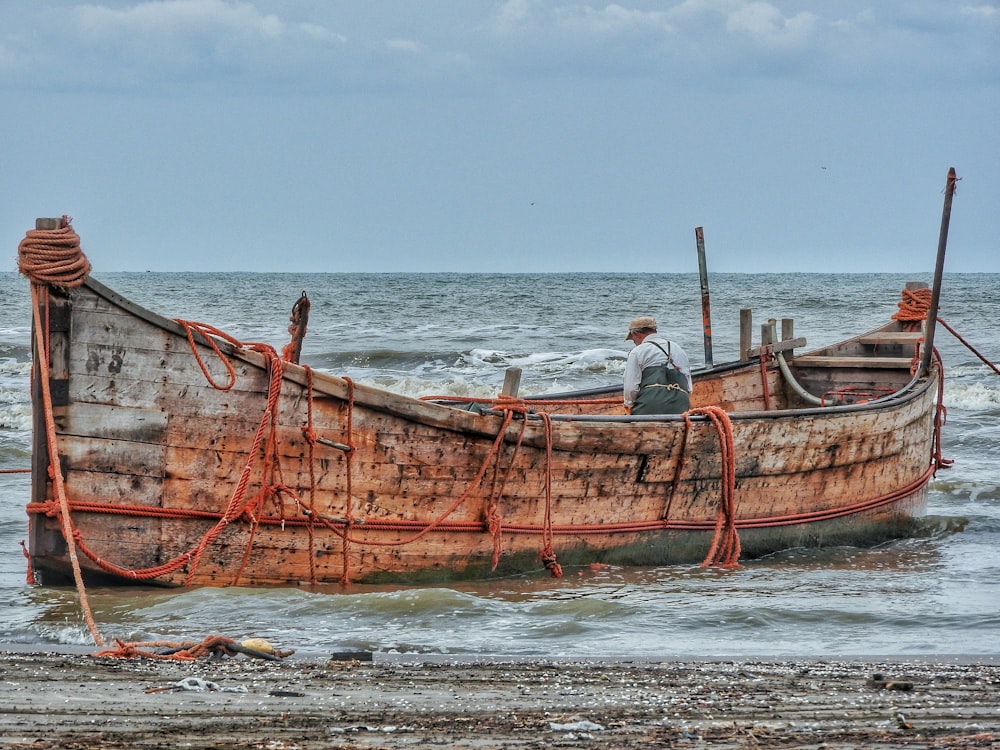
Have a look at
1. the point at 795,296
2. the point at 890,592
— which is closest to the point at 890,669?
the point at 890,592

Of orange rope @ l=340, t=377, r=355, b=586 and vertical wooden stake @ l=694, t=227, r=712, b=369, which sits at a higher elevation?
vertical wooden stake @ l=694, t=227, r=712, b=369

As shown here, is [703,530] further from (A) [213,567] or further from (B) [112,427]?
(B) [112,427]

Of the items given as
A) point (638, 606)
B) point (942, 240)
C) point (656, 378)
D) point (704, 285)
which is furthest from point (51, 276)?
point (704, 285)

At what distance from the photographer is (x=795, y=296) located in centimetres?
5272

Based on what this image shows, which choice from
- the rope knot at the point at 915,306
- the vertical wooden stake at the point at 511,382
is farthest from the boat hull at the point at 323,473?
the rope knot at the point at 915,306

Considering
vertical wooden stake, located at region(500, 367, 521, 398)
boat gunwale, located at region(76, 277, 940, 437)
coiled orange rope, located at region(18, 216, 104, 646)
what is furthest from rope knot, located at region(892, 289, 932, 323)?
coiled orange rope, located at region(18, 216, 104, 646)

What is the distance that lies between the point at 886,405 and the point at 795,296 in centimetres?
4469

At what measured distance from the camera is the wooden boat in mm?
6414

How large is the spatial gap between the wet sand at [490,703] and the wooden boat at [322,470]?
1.26m

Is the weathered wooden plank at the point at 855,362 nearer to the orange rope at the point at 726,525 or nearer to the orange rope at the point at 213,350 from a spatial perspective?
the orange rope at the point at 726,525

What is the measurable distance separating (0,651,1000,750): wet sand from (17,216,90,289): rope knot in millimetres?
1963

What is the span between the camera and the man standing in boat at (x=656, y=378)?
862cm

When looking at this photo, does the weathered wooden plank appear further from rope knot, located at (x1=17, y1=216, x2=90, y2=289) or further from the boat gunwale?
rope knot, located at (x1=17, y1=216, x2=90, y2=289)

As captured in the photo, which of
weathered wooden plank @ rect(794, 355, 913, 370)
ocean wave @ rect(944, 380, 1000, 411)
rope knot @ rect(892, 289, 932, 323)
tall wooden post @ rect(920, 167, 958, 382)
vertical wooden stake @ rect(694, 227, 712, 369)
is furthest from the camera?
ocean wave @ rect(944, 380, 1000, 411)
